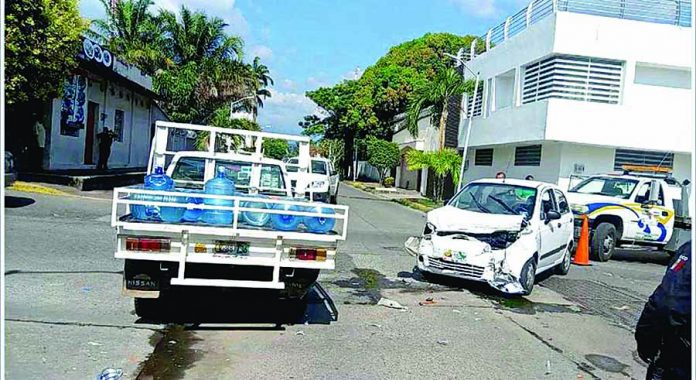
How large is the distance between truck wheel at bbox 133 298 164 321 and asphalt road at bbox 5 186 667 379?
0.14 metres

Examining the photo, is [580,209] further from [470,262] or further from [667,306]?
[667,306]

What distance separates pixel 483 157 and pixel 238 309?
79.9 feet

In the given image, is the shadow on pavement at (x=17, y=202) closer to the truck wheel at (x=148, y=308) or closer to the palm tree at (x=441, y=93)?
the truck wheel at (x=148, y=308)

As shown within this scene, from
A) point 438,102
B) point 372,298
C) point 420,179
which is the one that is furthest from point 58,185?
point 420,179

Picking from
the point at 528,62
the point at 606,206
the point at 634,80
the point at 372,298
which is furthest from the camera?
the point at 528,62

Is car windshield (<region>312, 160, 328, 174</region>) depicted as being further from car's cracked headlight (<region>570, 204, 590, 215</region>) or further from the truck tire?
the truck tire

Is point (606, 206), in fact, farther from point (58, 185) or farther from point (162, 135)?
point (58, 185)

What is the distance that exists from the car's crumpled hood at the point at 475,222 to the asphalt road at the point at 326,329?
98 cm

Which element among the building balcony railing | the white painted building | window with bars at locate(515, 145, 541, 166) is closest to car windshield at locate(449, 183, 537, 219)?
the building balcony railing

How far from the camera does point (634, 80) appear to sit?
22.2 metres

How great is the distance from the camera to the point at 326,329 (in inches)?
286

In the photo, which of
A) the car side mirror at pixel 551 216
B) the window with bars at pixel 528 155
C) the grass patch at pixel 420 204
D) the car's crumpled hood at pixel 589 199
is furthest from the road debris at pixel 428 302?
the grass patch at pixel 420 204

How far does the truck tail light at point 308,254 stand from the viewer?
6676 mm

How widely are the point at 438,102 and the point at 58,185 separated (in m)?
17.3
